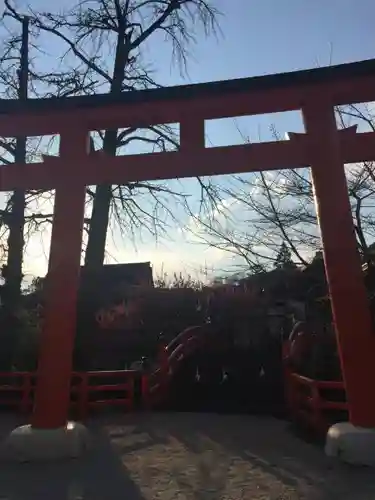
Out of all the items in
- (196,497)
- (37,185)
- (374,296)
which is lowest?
(196,497)

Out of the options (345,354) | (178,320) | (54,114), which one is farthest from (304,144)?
(178,320)

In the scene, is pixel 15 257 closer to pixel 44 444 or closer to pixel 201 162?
pixel 44 444

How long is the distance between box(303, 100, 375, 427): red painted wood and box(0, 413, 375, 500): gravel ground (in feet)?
2.90

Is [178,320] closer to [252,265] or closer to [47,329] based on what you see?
[252,265]

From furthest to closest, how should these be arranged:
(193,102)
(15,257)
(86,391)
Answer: (15,257) → (86,391) → (193,102)

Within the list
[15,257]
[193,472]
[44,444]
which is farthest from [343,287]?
[15,257]

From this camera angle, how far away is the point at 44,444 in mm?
6477

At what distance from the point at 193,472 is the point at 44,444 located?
5.54 ft

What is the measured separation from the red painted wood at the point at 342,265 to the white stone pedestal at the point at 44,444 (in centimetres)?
313

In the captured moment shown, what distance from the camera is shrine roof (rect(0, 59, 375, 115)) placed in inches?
264

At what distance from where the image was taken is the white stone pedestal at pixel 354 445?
5.98 m

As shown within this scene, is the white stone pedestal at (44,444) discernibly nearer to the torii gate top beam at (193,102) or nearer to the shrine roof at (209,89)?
the torii gate top beam at (193,102)

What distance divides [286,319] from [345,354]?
8300 millimetres

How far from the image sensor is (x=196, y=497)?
5.29 meters
